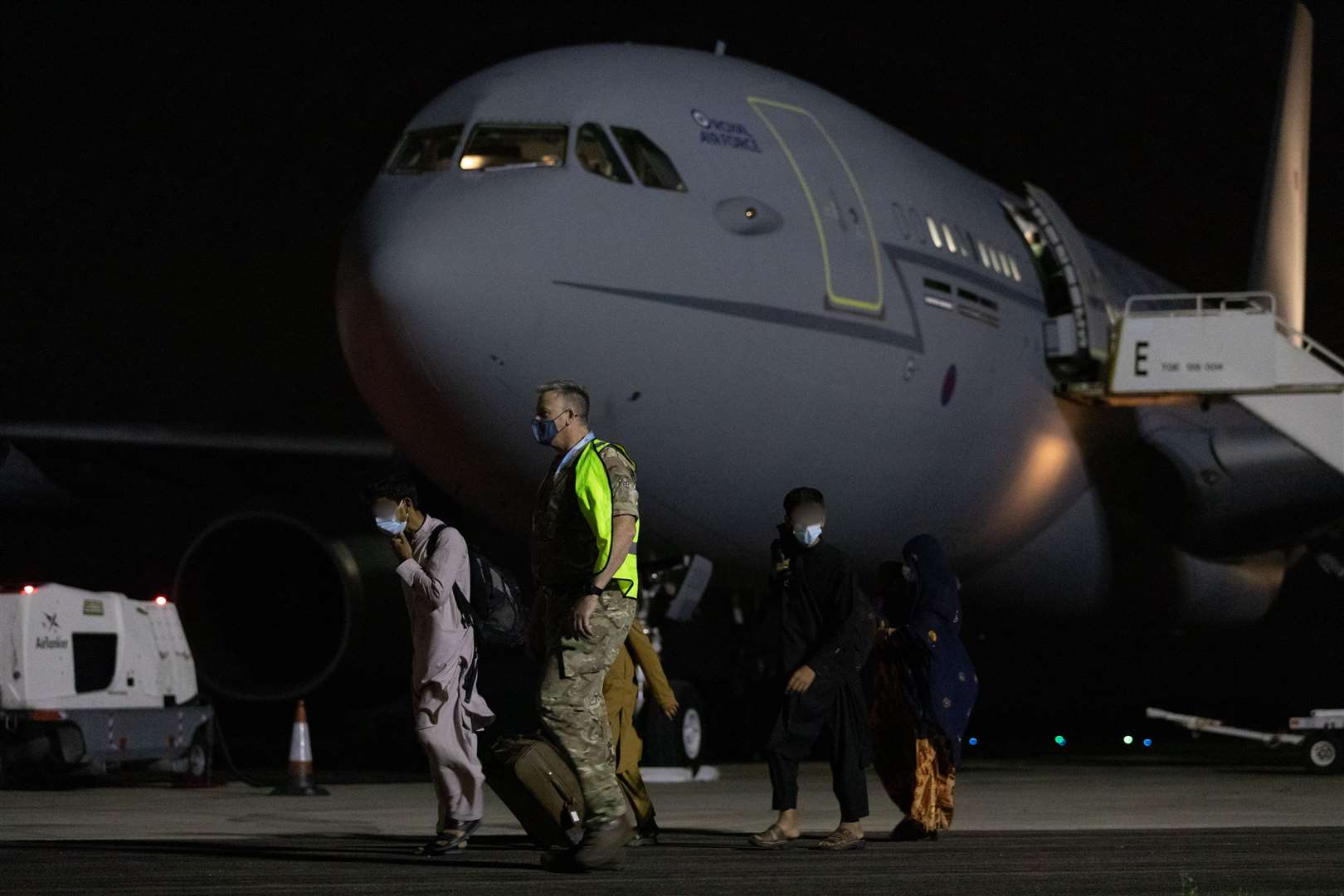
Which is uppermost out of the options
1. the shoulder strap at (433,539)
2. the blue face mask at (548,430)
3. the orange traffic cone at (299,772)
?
the blue face mask at (548,430)

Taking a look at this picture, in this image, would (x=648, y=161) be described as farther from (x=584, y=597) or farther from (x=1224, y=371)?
(x=584, y=597)

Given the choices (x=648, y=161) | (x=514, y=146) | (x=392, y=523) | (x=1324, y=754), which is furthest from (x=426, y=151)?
(x=1324, y=754)

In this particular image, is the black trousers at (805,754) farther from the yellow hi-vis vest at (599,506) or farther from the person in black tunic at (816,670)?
the yellow hi-vis vest at (599,506)

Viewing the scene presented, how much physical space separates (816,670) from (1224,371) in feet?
23.1

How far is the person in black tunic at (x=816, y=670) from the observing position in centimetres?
724

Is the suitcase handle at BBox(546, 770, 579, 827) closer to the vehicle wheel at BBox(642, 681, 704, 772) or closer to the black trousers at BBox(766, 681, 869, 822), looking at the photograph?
the black trousers at BBox(766, 681, 869, 822)

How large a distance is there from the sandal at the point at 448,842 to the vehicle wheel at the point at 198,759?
17.8ft

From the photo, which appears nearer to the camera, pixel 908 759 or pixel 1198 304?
pixel 908 759

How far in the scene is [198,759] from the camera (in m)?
12.2

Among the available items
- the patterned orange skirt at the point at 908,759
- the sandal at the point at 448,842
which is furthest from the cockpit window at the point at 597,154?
the sandal at the point at 448,842

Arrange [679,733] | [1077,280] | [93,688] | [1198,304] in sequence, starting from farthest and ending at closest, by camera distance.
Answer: [1077,280] < [1198,304] < [93,688] < [679,733]

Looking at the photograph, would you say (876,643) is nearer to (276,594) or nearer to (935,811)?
(935,811)

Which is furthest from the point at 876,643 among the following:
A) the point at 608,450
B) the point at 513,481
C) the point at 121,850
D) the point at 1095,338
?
the point at 1095,338

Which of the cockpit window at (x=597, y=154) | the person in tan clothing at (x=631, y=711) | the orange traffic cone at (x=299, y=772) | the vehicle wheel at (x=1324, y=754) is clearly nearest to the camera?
the person in tan clothing at (x=631, y=711)
